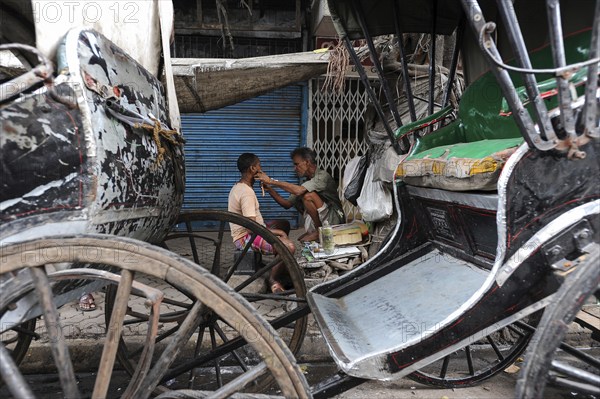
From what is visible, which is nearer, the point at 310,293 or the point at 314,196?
the point at 310,293

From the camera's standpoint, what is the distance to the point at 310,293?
2473 millimetres

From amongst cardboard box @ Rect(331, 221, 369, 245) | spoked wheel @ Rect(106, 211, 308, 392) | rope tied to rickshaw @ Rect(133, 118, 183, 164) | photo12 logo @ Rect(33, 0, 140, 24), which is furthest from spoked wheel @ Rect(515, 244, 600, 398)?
cardboard box @ Rect(331, 221, 369, 245)

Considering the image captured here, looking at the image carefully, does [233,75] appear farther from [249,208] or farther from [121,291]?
[121,291]

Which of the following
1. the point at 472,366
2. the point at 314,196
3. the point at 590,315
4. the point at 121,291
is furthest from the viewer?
the point at 314,196

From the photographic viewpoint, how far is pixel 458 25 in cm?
312

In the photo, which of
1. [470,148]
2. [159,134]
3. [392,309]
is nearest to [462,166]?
[470,148]

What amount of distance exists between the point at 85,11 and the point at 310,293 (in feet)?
5.88

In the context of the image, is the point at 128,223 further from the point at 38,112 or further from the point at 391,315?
the point at 391,315

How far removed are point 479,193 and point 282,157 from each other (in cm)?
518

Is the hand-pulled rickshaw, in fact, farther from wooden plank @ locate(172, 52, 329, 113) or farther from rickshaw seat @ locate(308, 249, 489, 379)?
wooden plank @ locate(172, 52, 329, 113)

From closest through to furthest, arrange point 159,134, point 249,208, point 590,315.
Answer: point 159,134 → point 590,315 → point 249,208

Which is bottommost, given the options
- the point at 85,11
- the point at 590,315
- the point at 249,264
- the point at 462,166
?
the point at 590,315

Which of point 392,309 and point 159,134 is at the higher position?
point 159,134

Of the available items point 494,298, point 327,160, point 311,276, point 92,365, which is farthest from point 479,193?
point 327,160
